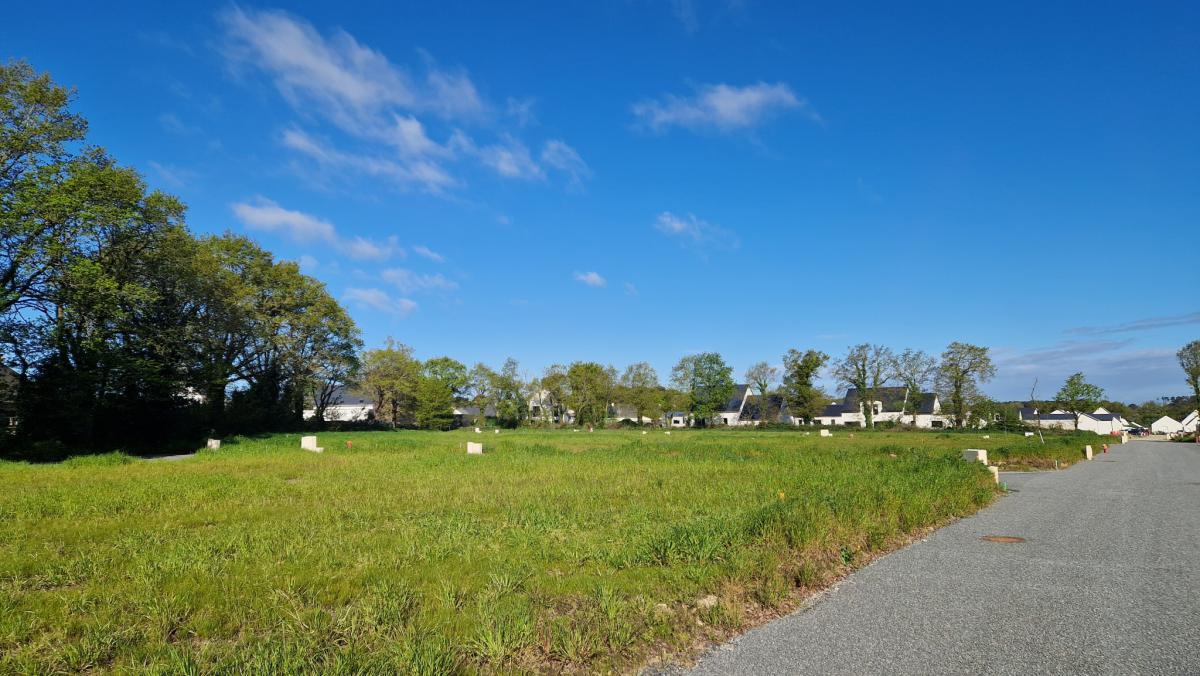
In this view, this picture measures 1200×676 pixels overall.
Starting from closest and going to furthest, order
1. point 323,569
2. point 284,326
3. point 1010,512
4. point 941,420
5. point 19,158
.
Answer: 1. point 323,569
2. point 1010,512
3. point 19,158
4. point 284,326
5. point 941,420

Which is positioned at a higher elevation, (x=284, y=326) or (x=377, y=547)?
(x=284, y=326)

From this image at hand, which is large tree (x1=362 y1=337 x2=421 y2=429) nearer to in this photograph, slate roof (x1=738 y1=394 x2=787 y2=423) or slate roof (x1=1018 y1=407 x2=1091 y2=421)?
slate roof (x1=738 y1=394 x2=787 y2=423)

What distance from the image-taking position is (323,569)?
290 inches

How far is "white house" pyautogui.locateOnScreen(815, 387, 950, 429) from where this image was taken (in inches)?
3312

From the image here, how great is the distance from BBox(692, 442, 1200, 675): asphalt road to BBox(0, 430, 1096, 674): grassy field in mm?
631

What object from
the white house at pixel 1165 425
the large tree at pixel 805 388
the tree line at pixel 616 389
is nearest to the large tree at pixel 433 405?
the tree line at pixel 616 389

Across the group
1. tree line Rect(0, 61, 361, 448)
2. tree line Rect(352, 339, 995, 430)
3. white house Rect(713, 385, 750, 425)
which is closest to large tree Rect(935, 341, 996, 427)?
tree line Rect(352, 339, 995, 430)

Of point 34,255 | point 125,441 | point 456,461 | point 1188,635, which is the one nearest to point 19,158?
point 34,255

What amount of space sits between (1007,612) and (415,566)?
6.97 m

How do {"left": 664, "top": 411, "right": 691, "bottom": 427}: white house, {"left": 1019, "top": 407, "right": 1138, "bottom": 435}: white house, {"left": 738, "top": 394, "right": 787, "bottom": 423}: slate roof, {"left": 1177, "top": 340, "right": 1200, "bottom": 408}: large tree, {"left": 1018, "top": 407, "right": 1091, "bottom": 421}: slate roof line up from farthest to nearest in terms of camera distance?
{"left": 1018, "top": 407, "right": 1091, "bottom": 421}: slate roof → {"left": 1019, "top": 407, "right": 1138, "bottom": 435}: white house → {"left": 664, "top": 411, "right": 691, "bottom": 427}: white house → {"left": 738, "top": 394, "right": 787, "bottom": 423}: slate roof → {"left": 1177, "top": 340, "right": 1200, "bottom": 408}: large tree

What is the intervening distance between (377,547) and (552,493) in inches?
252

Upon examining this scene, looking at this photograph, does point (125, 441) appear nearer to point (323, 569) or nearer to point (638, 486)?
point (638, 486)

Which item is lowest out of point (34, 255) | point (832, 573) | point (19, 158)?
point (832, 573)

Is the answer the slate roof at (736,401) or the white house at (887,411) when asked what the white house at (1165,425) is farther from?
the slate roof at (736,401)
